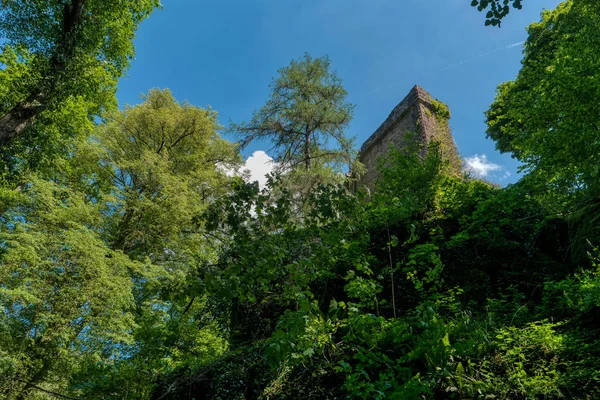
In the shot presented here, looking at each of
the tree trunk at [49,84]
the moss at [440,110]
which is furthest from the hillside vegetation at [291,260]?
the moss at [440,110]

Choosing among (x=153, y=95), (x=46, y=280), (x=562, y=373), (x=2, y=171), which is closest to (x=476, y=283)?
(x=562, y=373)

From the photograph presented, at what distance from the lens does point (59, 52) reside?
620cm

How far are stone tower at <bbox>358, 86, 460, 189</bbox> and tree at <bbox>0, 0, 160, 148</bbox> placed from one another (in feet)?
29.3

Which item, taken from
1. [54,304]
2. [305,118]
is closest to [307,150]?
[305,118]

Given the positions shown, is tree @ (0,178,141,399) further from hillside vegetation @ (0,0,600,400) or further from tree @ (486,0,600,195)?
tree @ (486,0,600,195)

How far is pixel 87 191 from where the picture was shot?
1157 cm

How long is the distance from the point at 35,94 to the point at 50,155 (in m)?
2.99

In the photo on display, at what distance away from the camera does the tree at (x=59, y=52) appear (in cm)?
611

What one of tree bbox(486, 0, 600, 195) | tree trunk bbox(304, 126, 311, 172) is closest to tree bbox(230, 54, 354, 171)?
tree trunk bbox(304, 126, 311, 172)

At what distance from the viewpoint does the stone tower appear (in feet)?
38.3

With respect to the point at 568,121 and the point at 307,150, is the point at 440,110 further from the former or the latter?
the point at 568,121

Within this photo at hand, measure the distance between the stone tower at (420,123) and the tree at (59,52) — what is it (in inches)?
352

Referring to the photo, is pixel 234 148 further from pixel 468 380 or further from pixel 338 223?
pixel 468 380

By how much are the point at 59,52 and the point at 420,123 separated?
1080cm
